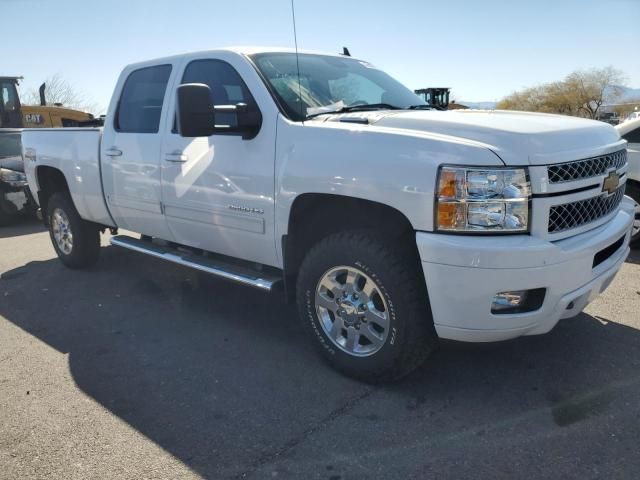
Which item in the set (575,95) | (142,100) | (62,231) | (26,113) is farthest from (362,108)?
(575,95)

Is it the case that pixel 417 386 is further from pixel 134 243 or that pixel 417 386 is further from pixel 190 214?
pixel 134 243

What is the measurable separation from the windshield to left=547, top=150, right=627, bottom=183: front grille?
1.47 m

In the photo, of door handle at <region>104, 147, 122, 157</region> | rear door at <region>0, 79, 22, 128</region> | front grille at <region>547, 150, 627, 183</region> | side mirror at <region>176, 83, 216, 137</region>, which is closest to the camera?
front grille at <region>547, 150, 627, 183</region>

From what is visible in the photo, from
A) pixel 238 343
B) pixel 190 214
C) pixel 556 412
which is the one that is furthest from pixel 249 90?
pixel 556 412

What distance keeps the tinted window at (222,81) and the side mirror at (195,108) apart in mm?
407

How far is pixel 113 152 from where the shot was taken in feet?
15.3

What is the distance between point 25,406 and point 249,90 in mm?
2382

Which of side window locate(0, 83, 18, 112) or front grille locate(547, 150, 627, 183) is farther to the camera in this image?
side window locate(0, 83, 18, 112)

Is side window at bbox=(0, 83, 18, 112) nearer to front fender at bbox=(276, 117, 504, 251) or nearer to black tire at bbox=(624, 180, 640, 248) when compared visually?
front fender at bbox=(276, 117, 504, 251)

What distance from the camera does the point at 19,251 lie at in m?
7.18

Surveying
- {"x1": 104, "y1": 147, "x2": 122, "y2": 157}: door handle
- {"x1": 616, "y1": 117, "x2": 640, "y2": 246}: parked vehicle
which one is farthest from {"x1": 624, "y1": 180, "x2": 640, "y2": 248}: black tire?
{"x1": 104, "y1": 147, "x2": 122, "y2": 157}: door handle

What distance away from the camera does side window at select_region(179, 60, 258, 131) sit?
363 cm

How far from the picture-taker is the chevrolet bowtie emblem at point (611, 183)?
2946 mm

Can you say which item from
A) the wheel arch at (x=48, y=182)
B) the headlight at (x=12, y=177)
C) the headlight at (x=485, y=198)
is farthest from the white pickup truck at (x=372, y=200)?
the headlight at (x=12, y=177)
